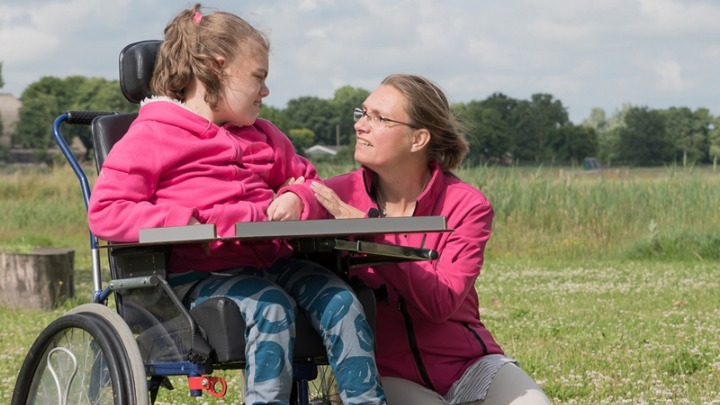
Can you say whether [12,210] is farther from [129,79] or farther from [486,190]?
[129,79]

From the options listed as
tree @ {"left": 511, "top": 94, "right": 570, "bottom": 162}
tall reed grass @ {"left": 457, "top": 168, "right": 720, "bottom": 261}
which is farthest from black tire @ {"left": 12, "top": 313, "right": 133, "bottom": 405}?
tree @ {"left": 511, "top": 94, "right": 570, "bottom": 162}

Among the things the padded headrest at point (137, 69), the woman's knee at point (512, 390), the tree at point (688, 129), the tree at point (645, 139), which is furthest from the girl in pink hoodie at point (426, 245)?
the tree at point (688, 129)

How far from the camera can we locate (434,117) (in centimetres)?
360

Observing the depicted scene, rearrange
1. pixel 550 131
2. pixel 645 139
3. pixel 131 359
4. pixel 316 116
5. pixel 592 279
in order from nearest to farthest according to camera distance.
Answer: pixel 131 359 → pixel 592 279 → pixel 645 139 → pixel 550 131 → pixel 316 116

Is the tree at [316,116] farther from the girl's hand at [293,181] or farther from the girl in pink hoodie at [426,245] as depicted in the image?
the girl's hand at [293,181]

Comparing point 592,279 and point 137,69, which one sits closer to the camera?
point 137,69

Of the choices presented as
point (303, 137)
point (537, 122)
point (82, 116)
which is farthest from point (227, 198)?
point (303, 137)

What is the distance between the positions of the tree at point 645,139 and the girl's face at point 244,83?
64453 mm

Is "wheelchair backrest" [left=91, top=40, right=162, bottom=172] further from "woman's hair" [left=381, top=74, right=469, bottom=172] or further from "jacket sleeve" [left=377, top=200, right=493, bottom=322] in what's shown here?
"jacket sleeve" [left=377, top=200, right=493, bottom=322]

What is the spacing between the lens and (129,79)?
11.8 feet

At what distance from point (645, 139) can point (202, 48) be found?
2809 inches

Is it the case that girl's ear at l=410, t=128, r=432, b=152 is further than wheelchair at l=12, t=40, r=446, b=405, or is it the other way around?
girl's ear at l=410, t=128, r=432, b=152

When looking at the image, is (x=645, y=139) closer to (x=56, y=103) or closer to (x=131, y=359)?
(x=56, y=103)

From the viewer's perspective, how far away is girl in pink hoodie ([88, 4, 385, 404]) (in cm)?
295
